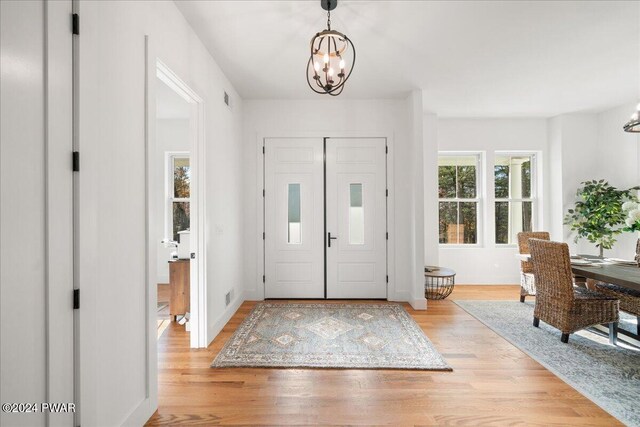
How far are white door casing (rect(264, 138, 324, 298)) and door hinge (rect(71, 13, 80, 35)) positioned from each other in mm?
3089

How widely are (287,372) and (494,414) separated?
4.85 ft

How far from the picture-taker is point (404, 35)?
2773 millimetres

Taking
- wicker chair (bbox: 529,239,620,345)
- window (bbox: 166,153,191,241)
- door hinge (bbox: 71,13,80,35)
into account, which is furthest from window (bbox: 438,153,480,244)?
door hinge (bbox: 71,13,80,35)

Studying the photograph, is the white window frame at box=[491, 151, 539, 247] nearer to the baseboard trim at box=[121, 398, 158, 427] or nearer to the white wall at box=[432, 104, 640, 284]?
the white wall at box=[432, 104, 640, 284]

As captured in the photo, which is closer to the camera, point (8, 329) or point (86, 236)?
point (8, 329)

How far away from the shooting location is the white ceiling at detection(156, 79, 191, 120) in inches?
161

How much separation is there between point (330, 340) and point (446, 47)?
3151mm

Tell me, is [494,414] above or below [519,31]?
below

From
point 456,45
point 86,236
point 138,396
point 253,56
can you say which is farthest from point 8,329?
point 456,45

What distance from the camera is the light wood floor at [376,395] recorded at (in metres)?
1.91

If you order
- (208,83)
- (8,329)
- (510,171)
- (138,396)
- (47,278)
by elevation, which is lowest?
(138,396)

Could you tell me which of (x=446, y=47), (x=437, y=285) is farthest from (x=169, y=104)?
(x=437, y=285)

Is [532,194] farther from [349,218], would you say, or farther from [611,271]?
[349,218]

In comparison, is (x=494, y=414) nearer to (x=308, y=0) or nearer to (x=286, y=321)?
(x=286, y=321)
